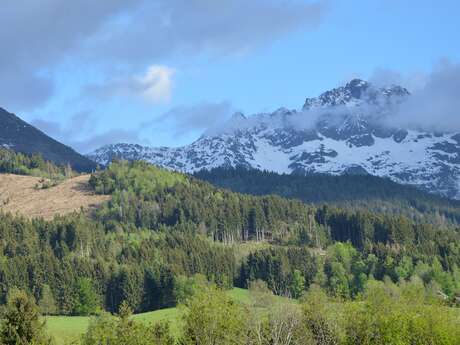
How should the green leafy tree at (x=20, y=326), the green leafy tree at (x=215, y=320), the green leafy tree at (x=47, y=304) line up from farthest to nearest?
the green leafy tree at (x=47, y=304)
the green leafy tree at (x=20, y=326)
the green leafy tree at (x=215, y=320)

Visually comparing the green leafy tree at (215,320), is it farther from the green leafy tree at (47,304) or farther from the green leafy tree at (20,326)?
the green leafy tree at (47,304)

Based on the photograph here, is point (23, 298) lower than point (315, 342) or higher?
higher

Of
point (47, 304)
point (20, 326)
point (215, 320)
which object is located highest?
point (20, 326)

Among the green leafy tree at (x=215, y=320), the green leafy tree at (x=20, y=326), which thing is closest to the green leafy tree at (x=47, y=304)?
the green leafy tree at (x=20, y=326)

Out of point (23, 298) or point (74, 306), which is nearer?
point (23, 298)

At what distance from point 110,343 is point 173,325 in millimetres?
→ 46505

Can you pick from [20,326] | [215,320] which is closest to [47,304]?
[20,326]

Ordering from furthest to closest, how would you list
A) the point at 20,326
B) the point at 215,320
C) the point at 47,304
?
the point at 47,304 → the point at 20,326 → the point at 215,320

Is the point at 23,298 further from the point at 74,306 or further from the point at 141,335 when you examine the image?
the point at 74,306

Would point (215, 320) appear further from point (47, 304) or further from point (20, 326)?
point (47, 304)

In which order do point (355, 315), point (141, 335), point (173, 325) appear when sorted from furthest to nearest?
point (173, 325)
point (355, 315)
point (141, 335)

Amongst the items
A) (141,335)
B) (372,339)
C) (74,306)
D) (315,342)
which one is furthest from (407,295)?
(74,306)

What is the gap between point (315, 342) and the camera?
90188 mm

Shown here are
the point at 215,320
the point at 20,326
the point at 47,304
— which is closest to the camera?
the point at 215,320
